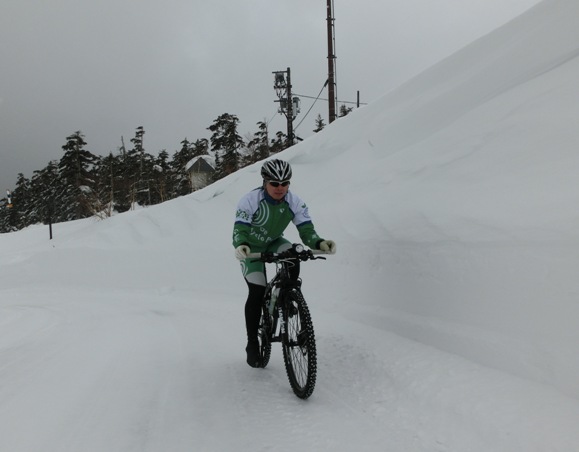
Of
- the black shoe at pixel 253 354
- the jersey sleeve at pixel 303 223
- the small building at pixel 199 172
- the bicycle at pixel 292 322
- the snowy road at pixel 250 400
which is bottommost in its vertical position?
the snowy road at pixel 250 400

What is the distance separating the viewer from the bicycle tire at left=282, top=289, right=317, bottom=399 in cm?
316

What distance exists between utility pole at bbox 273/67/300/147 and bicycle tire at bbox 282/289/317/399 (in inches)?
848

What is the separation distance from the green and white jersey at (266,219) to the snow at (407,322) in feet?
4.29

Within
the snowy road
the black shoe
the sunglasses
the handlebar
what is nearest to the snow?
the snowy road

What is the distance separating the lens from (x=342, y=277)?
20.8 ft

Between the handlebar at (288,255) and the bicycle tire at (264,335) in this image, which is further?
the bicycle tire at (264,335)

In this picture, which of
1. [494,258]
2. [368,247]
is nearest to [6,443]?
[494,258]

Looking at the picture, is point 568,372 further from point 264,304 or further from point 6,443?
point 6,443

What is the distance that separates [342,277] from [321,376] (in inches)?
105

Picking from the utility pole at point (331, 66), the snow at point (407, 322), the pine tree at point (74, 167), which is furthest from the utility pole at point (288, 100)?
the pine tree at point (74, 167)

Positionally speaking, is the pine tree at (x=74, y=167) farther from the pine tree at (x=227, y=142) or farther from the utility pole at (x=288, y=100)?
the utility pole at (x=288, y=100)

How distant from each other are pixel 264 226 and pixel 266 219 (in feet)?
0.31

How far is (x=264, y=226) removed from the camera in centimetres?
401

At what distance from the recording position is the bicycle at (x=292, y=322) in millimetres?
3205
